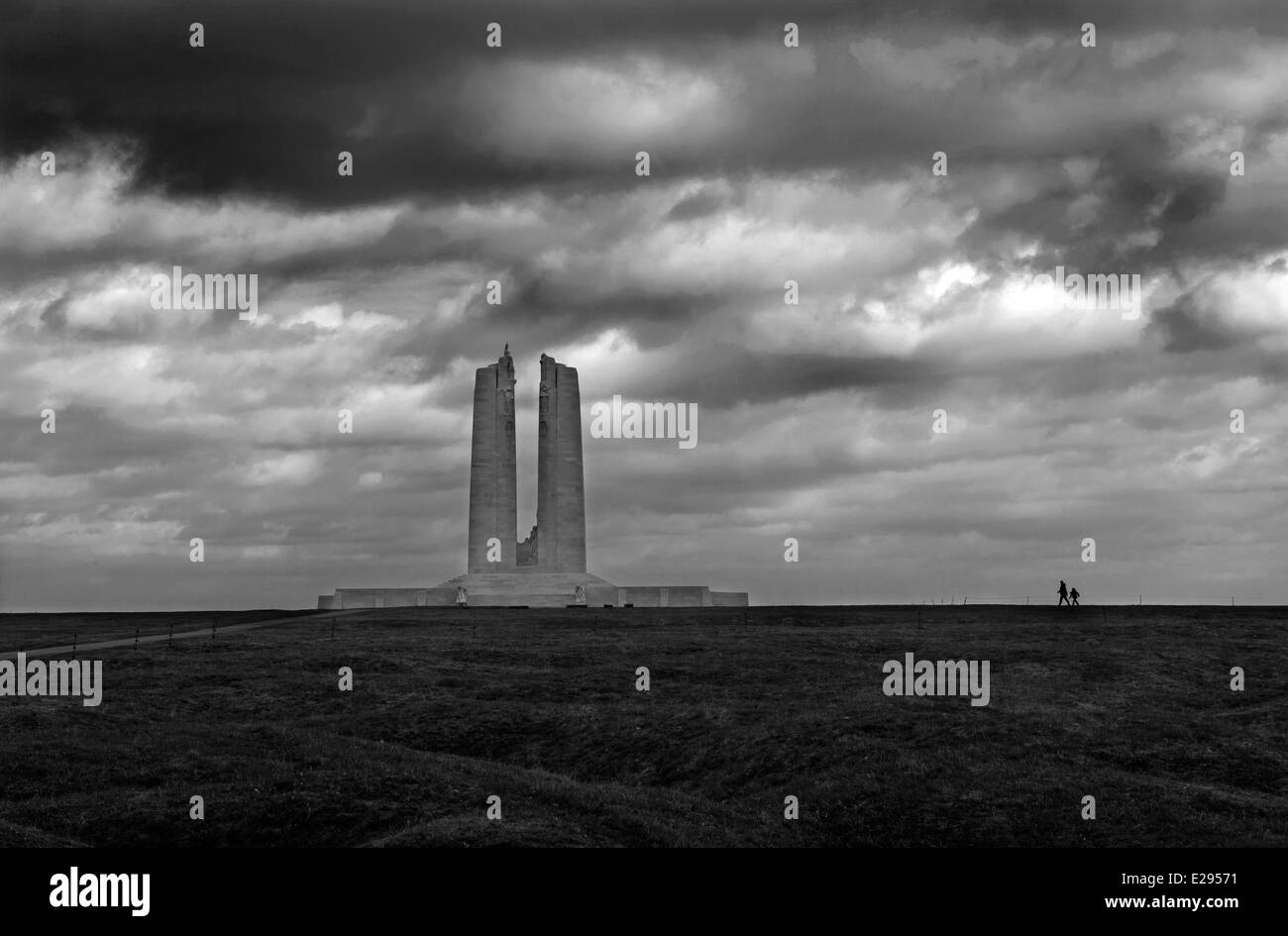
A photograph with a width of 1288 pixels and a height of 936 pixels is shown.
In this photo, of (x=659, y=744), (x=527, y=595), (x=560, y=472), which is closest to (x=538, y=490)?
(x=560, y=472)

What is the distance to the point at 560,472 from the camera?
334ft

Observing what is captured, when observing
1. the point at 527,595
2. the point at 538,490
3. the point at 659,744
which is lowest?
the point at 659,744

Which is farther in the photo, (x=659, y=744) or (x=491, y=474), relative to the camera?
(x=491, y=474)

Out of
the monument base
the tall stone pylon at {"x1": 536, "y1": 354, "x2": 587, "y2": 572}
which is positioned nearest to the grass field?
the monument base

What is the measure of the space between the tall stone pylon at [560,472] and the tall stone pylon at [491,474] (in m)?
2.73

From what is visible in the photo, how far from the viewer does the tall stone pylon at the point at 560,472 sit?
10131 centimetres

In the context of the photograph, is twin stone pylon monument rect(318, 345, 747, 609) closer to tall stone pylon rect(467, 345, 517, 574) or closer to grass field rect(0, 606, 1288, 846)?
tall stone pylon rect(467, 345, 517, 574)

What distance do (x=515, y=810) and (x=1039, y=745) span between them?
15906mm

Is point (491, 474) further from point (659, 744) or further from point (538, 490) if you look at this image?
point (659, 744)

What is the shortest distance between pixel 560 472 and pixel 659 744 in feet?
202

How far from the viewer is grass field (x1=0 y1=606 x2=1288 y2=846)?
30.2 m

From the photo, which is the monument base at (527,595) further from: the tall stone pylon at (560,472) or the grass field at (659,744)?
the grass field at (659,744)

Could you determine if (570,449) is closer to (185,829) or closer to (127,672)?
(127,672)

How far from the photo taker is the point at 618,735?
139ft
